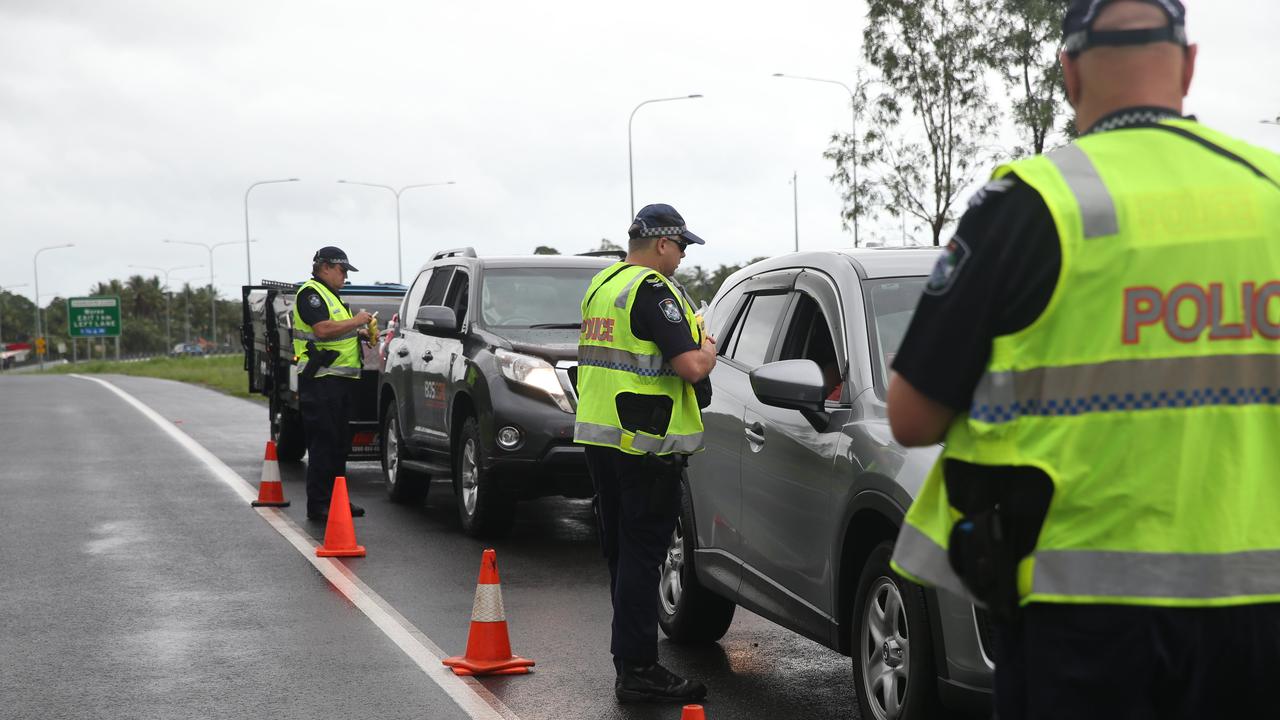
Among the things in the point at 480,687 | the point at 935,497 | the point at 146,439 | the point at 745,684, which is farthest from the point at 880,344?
the point at 146,439

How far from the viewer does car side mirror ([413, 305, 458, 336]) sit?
35.5 feet

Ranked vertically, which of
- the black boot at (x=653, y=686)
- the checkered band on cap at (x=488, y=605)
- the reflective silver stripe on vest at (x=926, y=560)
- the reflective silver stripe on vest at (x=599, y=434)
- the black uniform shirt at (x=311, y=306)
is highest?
Answer: the black uniform shirt at (x=311, y=306)

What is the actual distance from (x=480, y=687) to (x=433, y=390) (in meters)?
5.41

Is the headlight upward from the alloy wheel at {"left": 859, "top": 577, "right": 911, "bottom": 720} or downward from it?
upward

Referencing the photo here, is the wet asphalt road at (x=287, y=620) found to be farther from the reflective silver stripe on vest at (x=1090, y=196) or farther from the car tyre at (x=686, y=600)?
the reflective silver stripe on vest at (x=1090, y=196)

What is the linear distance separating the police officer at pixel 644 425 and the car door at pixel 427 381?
5382 mm

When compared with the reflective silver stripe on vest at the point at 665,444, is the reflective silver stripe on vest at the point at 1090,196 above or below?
above

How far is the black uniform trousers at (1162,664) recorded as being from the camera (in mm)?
2293

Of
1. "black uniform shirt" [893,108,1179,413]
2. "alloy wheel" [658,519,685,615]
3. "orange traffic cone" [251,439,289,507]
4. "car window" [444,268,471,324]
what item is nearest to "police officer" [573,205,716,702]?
"alloy wheel" [658,519,685,615]

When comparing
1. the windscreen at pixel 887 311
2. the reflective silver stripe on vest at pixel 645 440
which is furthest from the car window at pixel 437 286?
the windscreen at pixel 887 311

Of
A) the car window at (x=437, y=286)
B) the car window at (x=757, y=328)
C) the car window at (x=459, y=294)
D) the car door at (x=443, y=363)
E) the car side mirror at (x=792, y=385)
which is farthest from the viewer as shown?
the car window at (x=437, y=286)

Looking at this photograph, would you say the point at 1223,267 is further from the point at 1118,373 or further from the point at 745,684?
the point at 745,684

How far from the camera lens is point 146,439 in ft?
66.3

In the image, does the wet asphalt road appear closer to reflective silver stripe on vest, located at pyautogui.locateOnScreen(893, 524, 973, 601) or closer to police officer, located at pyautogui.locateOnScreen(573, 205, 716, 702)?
police officer, located at pyautogui.locateOnScreen(573, 205, 716, 702)
